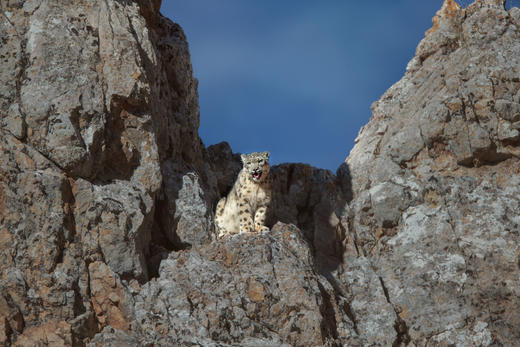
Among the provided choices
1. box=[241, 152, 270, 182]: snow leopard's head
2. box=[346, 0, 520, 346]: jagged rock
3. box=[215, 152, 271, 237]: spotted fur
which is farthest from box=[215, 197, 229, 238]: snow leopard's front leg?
box=[346, 0, 520, 346]: jagged rock

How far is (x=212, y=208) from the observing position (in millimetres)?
14953

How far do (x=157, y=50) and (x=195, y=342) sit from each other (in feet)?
23.5

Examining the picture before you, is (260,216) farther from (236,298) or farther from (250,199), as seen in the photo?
(236,298)

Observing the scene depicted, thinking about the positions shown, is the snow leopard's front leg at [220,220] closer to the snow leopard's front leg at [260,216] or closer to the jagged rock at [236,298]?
the snow leopard's front leg at [260,216]

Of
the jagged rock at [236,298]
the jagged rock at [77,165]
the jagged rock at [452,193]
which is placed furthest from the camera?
the jagged rock at [452,193]

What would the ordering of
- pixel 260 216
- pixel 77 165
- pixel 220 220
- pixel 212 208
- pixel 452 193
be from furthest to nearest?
pixel 212 208, pixel 220 220, pixel 260 216, pixel 452 193, pixel 77 165

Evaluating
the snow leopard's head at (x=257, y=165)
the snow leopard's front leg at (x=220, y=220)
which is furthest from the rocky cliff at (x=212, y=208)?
the snow leopard's head at (x=257, y=165)

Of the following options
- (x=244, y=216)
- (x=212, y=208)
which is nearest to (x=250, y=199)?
(x=244, y=216)

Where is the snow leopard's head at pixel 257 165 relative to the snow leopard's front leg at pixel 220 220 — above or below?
above

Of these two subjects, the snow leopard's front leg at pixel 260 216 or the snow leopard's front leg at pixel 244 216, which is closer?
the snow leopard's front leg at pixel 244 216

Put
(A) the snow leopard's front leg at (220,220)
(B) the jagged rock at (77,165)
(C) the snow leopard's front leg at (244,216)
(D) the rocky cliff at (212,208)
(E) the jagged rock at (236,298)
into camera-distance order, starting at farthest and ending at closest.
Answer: (A) the snow leopard's front leg at (220,220), (C) the snow leopard's front leg at (244,216), (E) the jagged rock at (236,298), (D) the rocky cliff at (212,208), (B) the jagged rock at (77,165)

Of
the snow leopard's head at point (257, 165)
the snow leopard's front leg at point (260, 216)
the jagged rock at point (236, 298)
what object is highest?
the snow leopard's head at point (257, 165)

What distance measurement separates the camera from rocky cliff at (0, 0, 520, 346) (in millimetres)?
10273

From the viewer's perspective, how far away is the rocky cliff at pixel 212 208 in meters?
10.3
